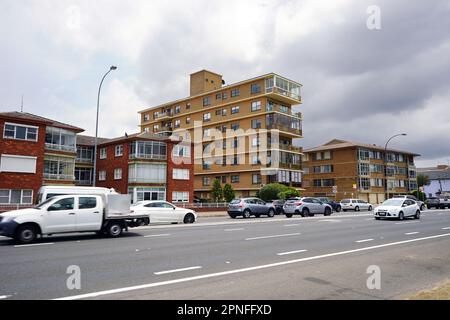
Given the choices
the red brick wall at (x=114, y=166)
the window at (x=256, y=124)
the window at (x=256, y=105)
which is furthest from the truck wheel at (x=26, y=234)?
the window at (x=256, y=105)

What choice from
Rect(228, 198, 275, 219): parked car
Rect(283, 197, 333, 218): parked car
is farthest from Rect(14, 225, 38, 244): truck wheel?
Rect(283, 197, 333, 218): parked car

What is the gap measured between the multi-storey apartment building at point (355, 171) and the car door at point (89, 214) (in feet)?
175

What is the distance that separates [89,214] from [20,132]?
23590mm

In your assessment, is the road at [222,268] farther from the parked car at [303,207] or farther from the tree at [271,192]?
the tree at [271,192]

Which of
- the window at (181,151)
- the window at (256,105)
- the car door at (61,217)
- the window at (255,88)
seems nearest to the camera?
the car door at (61,217)

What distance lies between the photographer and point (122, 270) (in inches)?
301

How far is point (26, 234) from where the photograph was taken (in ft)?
39.2

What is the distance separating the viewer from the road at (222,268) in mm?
5977

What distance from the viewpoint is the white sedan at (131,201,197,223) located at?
19922mm

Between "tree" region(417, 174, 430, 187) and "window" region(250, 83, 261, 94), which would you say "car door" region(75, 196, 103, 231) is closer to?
"window" region(250, 83, 261, 94)

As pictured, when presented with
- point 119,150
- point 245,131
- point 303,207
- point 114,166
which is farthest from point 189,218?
point 245,131

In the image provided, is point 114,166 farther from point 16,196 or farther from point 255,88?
point 255,88
